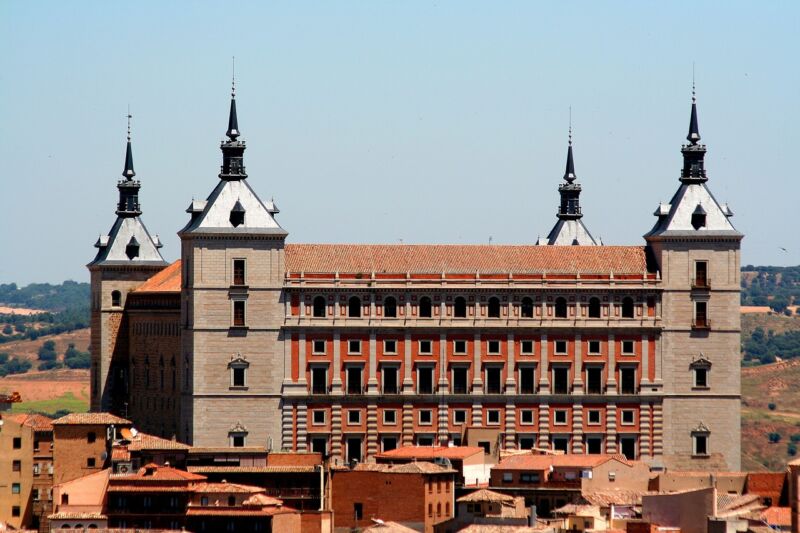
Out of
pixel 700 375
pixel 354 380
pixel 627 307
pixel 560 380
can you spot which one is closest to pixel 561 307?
pixel 627 307

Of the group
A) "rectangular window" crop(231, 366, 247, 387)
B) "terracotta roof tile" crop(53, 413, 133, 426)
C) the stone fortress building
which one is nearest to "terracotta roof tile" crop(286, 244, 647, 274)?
the stone fortress building

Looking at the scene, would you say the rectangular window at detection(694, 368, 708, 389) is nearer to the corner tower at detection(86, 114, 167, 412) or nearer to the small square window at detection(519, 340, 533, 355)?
the small square window at detection(519, 340, 533, 355)

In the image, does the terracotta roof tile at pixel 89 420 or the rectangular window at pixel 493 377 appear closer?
the terracotta roof tile at pixel 89 420

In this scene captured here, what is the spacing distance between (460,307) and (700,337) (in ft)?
49.7

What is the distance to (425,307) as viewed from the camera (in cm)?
16688

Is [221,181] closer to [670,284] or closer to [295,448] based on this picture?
[295,448]

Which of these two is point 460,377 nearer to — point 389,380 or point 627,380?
point 389,380

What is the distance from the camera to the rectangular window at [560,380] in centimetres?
16800

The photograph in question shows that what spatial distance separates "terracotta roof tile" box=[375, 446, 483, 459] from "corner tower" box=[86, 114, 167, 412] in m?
27.7

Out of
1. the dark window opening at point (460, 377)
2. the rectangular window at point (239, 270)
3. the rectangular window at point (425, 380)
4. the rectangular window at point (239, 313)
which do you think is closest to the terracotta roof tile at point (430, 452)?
the rectangular window at point (425, 380)

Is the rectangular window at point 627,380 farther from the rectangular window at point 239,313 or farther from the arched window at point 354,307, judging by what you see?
the rectangular window at point 239,313

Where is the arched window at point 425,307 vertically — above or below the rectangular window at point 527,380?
above

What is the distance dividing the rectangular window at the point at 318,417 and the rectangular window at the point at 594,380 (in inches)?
647

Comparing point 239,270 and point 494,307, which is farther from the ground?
point 239,270
